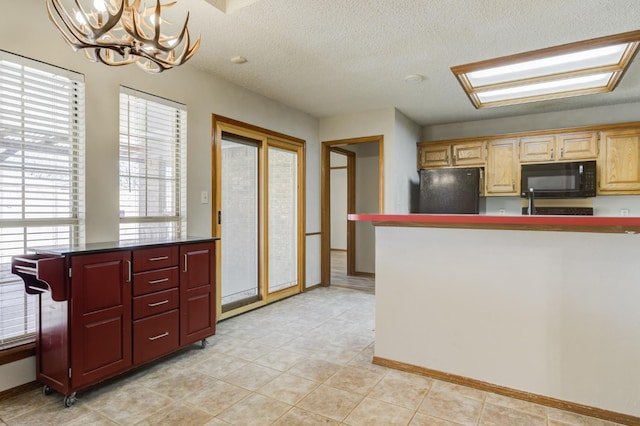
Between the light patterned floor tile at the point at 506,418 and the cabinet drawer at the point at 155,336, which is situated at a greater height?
the cabinet drawer at the point at 155,336

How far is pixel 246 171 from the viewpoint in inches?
158

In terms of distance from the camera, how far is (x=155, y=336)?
2471 millimetres

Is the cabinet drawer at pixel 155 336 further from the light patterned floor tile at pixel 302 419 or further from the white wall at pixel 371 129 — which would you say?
the white wall at pixel 371 129

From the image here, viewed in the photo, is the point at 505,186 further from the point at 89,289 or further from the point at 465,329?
the point at 89,289

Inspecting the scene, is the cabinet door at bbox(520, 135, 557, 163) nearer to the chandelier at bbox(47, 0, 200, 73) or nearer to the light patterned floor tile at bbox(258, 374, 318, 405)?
the light patterned floor tile at bbox(258, 374, 318, 405)

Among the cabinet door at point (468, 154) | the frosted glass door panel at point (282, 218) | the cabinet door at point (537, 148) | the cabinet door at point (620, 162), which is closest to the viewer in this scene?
the cabinet door at point (620, 162)

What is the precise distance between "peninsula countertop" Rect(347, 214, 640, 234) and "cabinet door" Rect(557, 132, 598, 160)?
296 cm

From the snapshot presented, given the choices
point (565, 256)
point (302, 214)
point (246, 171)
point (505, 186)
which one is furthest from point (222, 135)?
point (505, 186)

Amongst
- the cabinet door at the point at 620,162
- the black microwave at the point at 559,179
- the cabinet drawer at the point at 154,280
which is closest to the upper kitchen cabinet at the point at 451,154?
the black microwave at the point at 559,179

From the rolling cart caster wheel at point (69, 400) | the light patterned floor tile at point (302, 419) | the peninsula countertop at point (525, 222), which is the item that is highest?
the peninsula countertop at point (525, 222)

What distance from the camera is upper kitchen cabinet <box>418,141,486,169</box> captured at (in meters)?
4.90

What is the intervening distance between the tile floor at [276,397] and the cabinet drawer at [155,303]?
0.42 meters

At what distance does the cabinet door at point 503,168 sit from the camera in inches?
184

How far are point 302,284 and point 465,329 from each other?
278 cm
